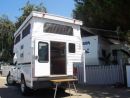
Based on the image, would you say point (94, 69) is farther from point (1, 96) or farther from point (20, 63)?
point (1, 96)

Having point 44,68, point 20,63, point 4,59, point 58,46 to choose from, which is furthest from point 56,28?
point 4,59

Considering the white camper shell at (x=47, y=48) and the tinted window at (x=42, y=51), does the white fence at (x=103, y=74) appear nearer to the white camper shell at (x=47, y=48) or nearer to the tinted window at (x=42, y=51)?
the white camper shell at (x=47, y=48)

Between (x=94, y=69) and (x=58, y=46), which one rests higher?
(x=58, y=46)

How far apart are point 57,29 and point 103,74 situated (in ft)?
18.7

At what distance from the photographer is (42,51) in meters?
11.6

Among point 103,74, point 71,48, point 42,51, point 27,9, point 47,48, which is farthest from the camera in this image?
point 27,9

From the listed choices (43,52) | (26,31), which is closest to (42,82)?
(43,52)

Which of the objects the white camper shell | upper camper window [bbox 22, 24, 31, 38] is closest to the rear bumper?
the white camper shell

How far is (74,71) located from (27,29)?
2.91 m

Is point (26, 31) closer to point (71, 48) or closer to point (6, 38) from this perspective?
point (71, 48)

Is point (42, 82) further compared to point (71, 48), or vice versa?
point (71, 48)

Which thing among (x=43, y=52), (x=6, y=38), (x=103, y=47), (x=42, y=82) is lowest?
(x=42, y=82)

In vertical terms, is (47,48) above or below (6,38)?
below

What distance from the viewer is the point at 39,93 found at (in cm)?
1390
